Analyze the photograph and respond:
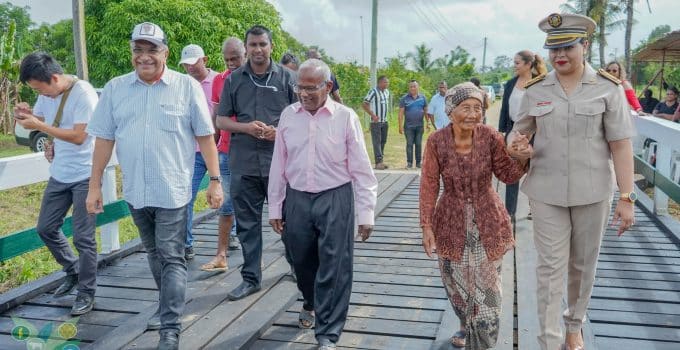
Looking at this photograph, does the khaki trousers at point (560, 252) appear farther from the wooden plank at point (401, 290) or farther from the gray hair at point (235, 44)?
the gray hair at point (235, 44)

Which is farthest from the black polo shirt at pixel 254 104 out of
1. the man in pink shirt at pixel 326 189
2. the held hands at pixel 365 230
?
the held hands at pixel 365 230

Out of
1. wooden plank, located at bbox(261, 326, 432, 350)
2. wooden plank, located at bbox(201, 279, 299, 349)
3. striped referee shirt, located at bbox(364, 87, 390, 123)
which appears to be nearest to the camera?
wooden plank, located at bbox(201, 279, 299, 349)

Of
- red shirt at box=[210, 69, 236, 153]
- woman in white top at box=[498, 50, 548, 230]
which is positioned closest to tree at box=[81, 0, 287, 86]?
woman in white top at box=[498, 50, 548, 230]

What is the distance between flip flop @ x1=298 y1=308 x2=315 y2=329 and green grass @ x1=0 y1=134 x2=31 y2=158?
1587 centimetres

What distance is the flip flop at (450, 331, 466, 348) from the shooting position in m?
3.73

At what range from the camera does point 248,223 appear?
4602mm

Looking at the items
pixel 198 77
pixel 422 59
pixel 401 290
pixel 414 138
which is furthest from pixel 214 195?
pixel 422 59

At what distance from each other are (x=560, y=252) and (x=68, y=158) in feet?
10.8

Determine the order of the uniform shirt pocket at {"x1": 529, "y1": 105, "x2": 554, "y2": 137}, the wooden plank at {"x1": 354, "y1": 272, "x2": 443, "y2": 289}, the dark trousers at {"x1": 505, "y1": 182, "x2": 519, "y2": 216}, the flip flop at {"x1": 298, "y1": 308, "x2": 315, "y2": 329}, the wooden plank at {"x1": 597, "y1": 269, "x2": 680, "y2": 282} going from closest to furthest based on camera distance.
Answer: the uniform shirt pocket at {"x1": 529, "y1": 105, "x2": 554, "y2": 137}, the flip flop at {"x1": 298, "y1": 308, "x2": 315, "y2": 329}, the wooden plank at {"x1": 354, "y1": 272, "x2": 443, "y2": 289}, the wooden plank at {"x1": 597, "y1": 269, "x2": 680, "y2": 282}, the dark trousers at {"x1": 505, "y1": 182, "x2": 519, "y2": 216}

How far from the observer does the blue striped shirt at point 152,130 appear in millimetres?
3656

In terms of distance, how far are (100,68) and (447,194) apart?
1830cm

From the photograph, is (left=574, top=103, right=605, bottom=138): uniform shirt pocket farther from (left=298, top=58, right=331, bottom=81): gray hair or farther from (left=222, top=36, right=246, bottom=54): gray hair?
(left=222, top=36, right=246, bottom=54): gray hair

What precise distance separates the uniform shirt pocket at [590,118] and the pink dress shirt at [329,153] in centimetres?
117

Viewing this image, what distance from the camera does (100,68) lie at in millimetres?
19625
